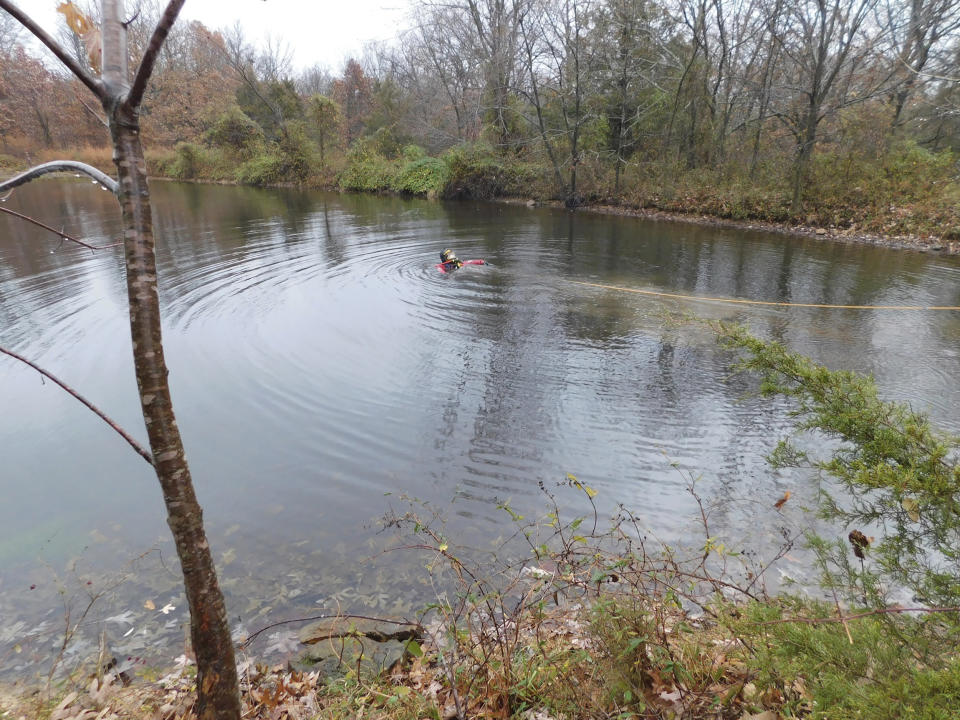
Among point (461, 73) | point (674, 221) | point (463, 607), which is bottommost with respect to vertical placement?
point (463, 607)

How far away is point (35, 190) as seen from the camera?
26641 millimetres

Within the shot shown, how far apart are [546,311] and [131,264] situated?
7.91 meters

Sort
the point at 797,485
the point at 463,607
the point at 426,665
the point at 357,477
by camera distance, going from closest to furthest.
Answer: the point at 426,665 < the point at 463,607 < the point at 797,485 < the point at 357,477

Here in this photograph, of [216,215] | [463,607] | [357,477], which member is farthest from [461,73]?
[463,607]

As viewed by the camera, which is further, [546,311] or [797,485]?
[546,311]

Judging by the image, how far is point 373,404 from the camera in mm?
5984

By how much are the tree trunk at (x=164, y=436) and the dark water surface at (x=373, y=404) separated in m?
1.19

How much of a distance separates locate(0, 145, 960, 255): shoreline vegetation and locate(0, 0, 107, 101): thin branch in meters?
16.7

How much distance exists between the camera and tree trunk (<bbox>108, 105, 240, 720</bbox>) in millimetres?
1656

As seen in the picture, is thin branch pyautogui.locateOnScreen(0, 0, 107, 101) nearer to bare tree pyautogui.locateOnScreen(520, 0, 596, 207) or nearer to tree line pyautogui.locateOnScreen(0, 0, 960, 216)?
tree line pyautogui.locateOnScreen(0, 0, 960, 216)

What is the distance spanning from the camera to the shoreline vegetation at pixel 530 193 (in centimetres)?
1432

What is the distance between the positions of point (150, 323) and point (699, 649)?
263 cm

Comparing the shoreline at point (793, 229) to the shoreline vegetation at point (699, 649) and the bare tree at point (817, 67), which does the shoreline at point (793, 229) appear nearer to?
the bare tree at point (817, 67)

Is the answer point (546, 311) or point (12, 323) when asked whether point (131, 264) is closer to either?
point (546, 311)
